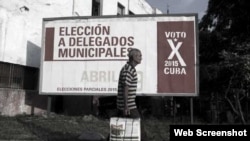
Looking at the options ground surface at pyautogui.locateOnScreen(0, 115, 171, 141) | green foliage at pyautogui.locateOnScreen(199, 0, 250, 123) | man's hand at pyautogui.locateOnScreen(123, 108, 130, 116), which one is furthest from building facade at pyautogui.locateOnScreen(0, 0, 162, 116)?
man's hand at pyautogui.locateOnScreen(123, 108, 130, 116)

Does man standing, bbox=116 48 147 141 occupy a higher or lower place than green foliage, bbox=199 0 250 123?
lower

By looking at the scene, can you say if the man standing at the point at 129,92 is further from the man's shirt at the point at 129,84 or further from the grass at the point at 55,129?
the grass at the point at 55,129

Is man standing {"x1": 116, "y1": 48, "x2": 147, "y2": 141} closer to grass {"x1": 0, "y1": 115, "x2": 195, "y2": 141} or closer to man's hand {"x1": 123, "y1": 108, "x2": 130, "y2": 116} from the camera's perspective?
A: man's hand {"x1": 123, "y1": 108, "x2": 130, "y2": 116}

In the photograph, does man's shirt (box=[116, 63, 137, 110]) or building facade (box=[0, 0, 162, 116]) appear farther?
building facade (box=[0, 0, 162, 116])

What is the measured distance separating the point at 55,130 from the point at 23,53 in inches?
218

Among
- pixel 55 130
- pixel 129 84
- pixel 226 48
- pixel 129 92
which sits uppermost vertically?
pixel 226 48

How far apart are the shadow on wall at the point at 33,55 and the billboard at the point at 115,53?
2.91 feet

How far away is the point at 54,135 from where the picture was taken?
10039 millimetres

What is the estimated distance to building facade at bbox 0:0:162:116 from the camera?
578 inches

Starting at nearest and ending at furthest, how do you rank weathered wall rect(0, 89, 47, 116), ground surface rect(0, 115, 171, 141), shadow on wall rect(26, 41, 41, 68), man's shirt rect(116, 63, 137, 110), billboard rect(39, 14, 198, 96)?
1. man's shirt rect(116, 63, 137, 110)
2. ground surface rect(0, 115, 171, 141)
3. billboard rect(39, 14, 198, 96)
4. weathered wall rect(0, 89, 47, 116)
5. shadow on wall rect(26, 41, 41, 68)

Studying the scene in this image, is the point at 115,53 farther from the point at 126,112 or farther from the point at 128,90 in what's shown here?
the point at 126,112

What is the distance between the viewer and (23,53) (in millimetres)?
15711

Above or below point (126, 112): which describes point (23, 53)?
above

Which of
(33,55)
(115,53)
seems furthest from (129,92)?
(33,55)
